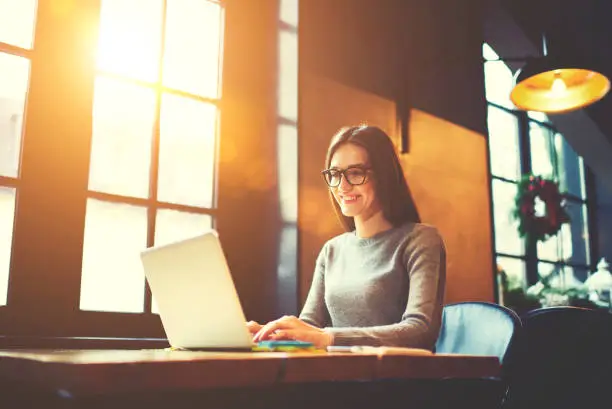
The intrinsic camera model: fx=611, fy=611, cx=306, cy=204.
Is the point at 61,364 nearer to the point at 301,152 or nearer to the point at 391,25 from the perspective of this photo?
the point at 301,152

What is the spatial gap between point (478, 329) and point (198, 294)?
0.80 meters

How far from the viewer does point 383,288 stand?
1.65 metres

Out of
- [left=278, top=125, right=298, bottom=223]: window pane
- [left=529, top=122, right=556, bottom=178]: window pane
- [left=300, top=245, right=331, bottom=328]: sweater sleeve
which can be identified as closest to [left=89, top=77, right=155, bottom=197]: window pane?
[left=278, top=125, right=298, bottom=223]: window pane

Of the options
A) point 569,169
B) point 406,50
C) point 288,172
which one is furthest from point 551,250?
point 288,172

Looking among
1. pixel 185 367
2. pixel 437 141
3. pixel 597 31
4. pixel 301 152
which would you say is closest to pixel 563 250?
pixel 597 31

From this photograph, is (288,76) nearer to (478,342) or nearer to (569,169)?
(478,342)

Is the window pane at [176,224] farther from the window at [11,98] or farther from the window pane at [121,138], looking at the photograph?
the window at [11,98]

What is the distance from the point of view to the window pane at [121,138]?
1969mm

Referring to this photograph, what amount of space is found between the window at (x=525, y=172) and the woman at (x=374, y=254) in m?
1.95

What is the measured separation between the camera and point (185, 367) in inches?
31.3

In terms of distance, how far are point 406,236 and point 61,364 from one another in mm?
1096

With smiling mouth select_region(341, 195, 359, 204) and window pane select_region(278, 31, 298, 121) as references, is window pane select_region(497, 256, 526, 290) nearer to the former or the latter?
window pane select_region(278, 31, 298, 121)

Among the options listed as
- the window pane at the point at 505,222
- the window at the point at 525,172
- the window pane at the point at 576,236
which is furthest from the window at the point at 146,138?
the window pane at the point at 576,236

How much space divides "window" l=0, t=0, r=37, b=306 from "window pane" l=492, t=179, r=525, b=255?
297 cm
